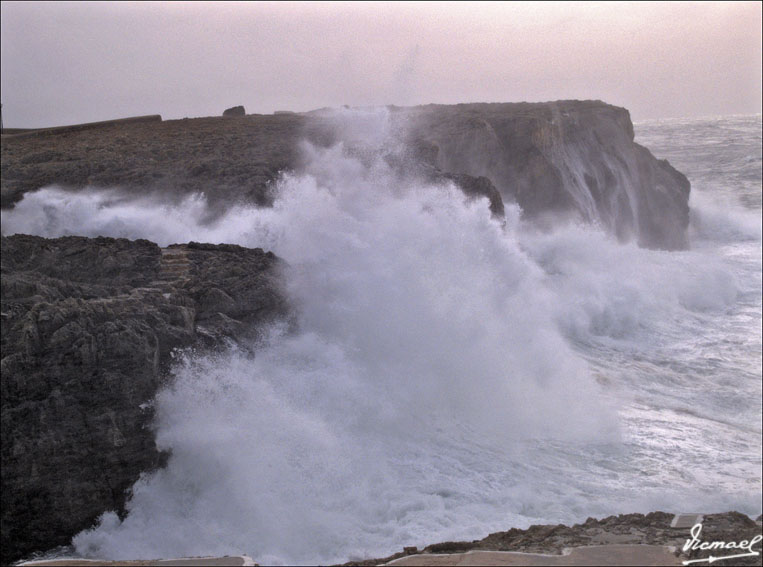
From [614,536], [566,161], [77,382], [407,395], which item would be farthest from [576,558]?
[566,161]

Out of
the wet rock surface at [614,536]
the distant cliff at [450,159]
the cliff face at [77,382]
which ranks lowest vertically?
the wet rock surface at [614,536]

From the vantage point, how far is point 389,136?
16.4 metres

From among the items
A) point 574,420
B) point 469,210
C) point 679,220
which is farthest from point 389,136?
point 679,220

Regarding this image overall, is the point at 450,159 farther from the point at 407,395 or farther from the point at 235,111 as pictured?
the point at 407,395

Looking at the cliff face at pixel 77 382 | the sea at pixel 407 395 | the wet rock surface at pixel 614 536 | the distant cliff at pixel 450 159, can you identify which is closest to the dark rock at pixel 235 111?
the distant cliff at pixel 450 159

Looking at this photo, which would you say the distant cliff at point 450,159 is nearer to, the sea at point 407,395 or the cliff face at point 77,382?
the sea at point 407,395

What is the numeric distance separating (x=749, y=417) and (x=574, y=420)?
270 cm

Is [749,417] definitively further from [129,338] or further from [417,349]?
[129,338]

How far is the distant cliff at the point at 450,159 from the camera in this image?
13.7 meters

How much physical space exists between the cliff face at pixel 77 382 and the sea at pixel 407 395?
23cm

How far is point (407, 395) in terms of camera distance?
9.77 metres

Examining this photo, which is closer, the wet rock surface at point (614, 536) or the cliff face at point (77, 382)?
the wet rock surface at point (614, 536)

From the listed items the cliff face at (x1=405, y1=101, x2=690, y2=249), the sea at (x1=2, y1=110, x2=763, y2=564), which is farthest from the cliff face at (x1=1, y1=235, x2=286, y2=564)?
the cliff face at (x1=405, y1=101, x2=690, y2=249)

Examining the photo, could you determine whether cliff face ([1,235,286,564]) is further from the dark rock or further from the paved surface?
the dark rock
